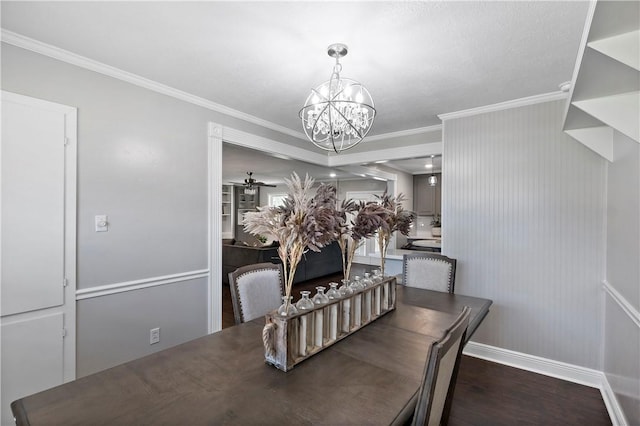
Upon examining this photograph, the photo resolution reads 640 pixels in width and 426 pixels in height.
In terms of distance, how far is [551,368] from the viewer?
269 centimetres

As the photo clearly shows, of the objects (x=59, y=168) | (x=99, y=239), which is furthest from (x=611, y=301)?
(x=59, y=168)

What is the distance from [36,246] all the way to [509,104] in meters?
3.93

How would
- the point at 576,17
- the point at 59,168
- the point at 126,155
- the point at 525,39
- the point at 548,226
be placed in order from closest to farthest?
the point at 576,17
the point at 525,39
the point at 59,168
the point at 126,155
the point at 548,226

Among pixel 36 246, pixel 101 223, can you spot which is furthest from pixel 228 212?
pixel 36 246

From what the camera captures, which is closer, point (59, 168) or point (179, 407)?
point (179, 407)

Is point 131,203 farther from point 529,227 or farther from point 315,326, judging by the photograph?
point 529,227

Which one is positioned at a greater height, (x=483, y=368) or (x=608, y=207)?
(x=608, y=207)

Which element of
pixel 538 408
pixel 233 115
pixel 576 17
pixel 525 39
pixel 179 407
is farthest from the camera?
pixel 233 115

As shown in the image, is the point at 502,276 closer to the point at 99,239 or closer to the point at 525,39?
the point at 525,39

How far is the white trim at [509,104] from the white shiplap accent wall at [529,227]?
43mm

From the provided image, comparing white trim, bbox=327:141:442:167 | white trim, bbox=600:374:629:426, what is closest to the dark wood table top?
white trim, bbox=600:374:629:426

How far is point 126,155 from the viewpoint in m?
2.39

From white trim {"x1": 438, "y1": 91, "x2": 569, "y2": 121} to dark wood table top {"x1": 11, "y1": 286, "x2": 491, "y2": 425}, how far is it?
2455 millimetres

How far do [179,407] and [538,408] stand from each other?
252 centimetres
